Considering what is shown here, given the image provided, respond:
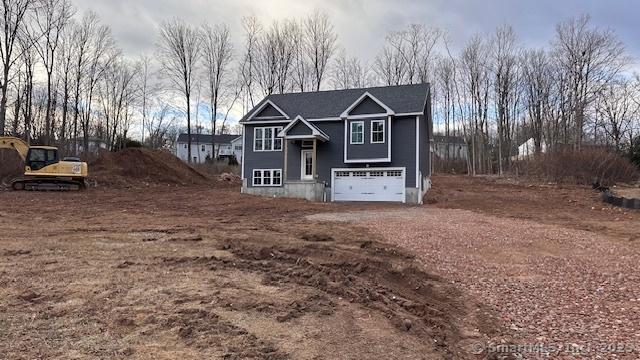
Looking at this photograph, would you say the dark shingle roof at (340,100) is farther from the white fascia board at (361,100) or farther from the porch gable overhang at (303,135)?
the porch gable overhang at (303,135)

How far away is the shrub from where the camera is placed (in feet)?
96.6

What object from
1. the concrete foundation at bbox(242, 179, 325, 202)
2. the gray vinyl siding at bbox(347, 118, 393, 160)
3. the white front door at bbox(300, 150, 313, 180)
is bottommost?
the concrete foundation at bbox(242, 179, 325, 202)

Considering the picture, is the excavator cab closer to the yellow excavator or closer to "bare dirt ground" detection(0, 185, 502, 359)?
the yellow excavator

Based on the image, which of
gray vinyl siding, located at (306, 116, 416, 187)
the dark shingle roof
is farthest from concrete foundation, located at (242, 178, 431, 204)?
the dark shingle roof

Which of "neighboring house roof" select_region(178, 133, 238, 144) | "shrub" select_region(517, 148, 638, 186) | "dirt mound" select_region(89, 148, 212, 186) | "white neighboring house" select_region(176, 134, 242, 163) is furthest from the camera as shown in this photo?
"white neighboring house" select_region(176, 134, 242, 163)

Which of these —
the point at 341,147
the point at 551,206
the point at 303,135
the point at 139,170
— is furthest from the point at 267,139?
the point at 551,206

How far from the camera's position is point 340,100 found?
28422 millimetres

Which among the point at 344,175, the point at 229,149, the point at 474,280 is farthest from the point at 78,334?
the point at 229,149

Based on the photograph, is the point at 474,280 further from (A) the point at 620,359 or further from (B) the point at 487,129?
(B) the point at 487,129

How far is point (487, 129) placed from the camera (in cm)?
5441

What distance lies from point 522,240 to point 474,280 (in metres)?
4.41

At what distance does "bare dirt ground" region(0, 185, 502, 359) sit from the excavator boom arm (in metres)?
17.5

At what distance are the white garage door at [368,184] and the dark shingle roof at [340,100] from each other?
348 centimetres

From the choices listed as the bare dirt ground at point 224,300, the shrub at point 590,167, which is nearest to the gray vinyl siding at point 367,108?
the shrub at point 590,167
